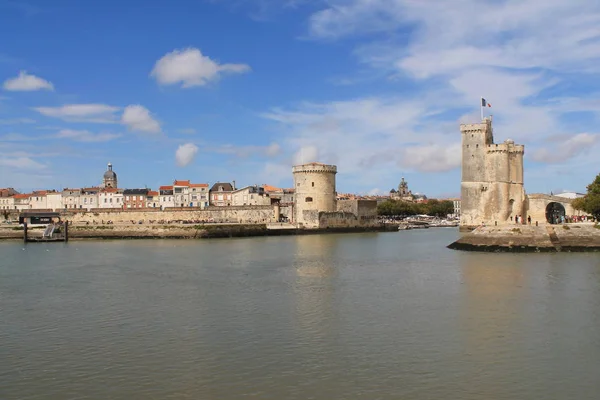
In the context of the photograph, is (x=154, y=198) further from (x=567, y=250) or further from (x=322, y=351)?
(x=322, y=351)

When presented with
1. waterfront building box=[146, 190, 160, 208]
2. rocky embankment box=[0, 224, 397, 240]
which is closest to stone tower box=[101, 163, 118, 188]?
waterfront building box=[146, 190, 160, 208]

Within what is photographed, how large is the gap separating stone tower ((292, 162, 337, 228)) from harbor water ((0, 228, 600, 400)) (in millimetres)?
22686

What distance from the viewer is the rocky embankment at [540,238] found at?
2380 centimetres

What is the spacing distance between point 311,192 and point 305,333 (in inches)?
1270

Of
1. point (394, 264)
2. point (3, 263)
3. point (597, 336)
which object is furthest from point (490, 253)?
point (3, 263)

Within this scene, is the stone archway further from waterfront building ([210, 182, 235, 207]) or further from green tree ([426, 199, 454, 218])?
green tree ([426, 199, 454, 218])

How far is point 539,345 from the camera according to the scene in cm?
937

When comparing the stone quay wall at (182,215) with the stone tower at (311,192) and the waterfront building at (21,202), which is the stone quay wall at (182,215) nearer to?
the stone tower at (311,192)

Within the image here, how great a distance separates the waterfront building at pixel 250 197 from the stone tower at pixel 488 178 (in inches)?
820

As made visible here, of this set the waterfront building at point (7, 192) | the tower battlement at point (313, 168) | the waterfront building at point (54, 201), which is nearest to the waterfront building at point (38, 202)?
the waterfront building at point (54, 201)

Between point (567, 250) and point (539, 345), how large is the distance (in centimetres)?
1576

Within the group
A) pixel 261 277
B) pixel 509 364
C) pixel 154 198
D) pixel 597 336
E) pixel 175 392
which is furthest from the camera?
pixel 154 198

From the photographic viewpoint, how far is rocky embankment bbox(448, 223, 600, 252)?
937 inches

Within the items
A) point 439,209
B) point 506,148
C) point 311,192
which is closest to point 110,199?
point 311,192
